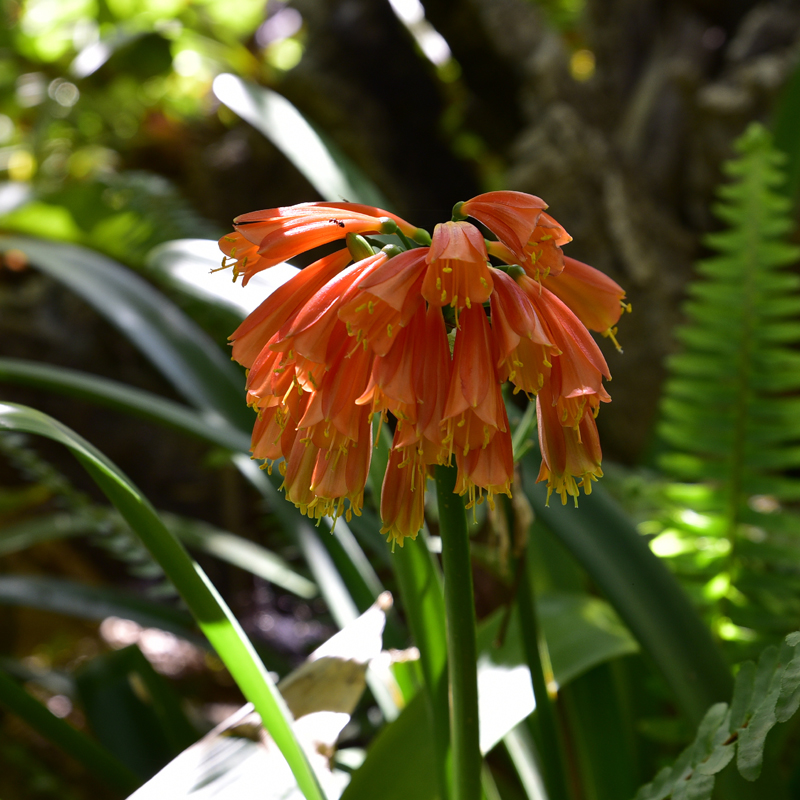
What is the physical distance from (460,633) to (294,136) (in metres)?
0.65

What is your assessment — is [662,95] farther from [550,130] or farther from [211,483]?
[211,483]

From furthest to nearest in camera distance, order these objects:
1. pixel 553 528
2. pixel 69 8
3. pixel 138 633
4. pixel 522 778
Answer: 1. pixel 69 8
2. pixel 138 633
3. pixel 522 778
4. pixel 553 528

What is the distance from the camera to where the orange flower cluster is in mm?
350

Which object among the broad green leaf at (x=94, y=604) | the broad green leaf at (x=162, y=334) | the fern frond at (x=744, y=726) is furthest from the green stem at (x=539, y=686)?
the broad green leaf at (x=94, y=604)

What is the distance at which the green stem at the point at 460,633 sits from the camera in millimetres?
378

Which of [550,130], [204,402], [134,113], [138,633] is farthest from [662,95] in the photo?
[138,633]

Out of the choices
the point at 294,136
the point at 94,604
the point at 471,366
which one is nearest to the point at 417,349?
the point at 471,366

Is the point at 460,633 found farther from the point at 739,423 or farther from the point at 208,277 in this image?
the point at 739,423

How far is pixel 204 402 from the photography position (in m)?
0.85

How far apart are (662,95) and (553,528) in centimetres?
180

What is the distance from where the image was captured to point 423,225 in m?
0.91

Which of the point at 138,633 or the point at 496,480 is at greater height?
the point at 496,480

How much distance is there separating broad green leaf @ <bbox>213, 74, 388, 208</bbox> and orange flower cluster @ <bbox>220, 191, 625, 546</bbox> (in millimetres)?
369

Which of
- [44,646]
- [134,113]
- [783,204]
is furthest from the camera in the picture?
[134,113]
